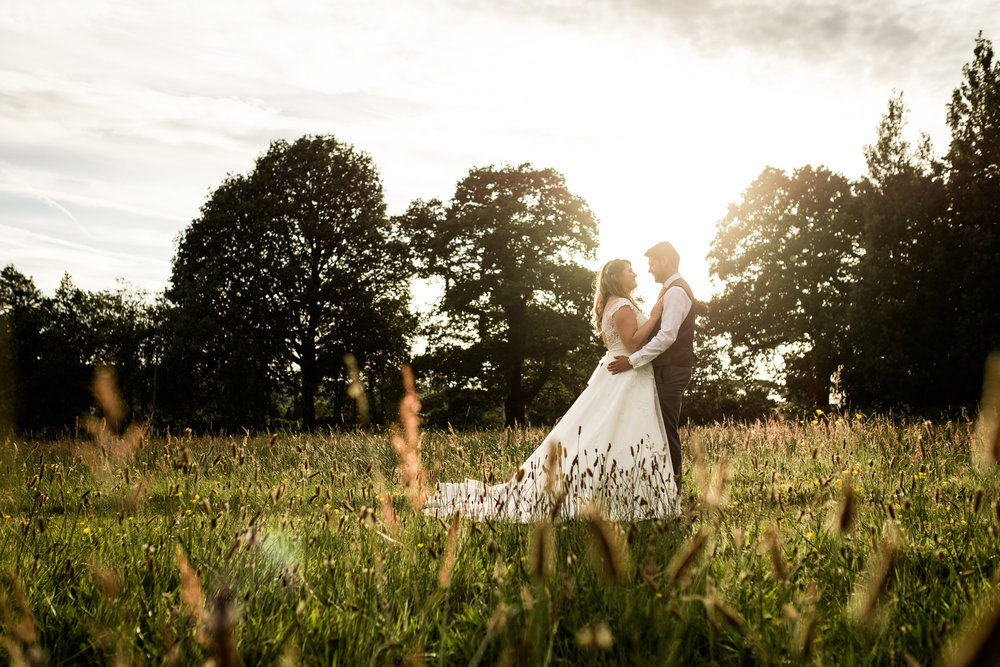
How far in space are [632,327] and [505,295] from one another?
19.5 metres

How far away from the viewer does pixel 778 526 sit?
3602mm

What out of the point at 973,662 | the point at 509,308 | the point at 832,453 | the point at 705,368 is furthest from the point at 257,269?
the point at 973,662

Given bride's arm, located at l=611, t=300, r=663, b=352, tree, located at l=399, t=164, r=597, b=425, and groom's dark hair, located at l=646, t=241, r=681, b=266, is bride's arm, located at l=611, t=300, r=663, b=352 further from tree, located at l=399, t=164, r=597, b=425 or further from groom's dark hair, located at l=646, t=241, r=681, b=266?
tree, located at l=399, t=164, r=597, b=425

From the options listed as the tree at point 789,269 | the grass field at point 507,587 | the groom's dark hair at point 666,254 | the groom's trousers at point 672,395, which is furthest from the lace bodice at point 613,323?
the tree at point 789,269

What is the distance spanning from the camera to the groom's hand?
6.23 meters

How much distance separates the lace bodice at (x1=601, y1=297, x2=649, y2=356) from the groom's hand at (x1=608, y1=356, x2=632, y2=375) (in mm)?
127

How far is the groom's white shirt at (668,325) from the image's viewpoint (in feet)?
19.3

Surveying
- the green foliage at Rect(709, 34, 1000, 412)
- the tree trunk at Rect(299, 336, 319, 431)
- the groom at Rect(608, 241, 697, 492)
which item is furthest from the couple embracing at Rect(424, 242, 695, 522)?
the tree trunk at Rect(299, 336, 319, 431)

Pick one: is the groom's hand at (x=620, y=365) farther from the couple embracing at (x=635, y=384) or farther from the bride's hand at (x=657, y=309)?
the bride's hand at (x=657, y=309)

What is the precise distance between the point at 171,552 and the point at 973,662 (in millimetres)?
3253

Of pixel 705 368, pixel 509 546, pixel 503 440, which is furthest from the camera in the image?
pixel 705 368

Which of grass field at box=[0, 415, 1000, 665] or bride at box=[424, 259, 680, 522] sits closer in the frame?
grass field at box=[0, 415, 1000, 665]

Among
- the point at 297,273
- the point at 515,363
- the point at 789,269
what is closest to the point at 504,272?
the point at 515,363

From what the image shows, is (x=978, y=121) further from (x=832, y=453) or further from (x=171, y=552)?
(x=171, y=552)
